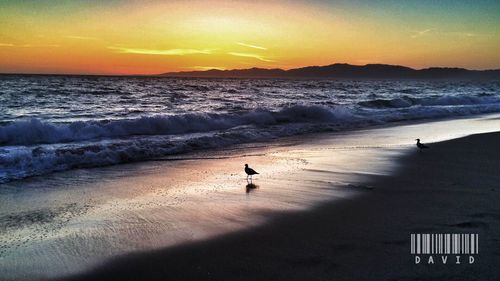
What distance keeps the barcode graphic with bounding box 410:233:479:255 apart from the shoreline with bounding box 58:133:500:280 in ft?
0.31

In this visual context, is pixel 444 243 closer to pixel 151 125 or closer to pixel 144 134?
pixel 144 134

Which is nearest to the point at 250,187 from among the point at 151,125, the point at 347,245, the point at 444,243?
the point at 347,245

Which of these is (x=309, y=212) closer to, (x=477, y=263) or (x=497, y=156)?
(x=477, y=263)

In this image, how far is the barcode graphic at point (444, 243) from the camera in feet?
15.3

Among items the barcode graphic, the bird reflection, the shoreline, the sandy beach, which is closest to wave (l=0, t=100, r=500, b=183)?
the sandy beach

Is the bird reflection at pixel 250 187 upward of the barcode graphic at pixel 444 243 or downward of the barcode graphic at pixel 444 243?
downward

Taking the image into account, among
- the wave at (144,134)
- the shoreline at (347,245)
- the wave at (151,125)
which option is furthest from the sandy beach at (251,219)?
the wave at (151,125)

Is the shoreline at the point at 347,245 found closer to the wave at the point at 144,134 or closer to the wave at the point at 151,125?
the wave at the point at 144,134

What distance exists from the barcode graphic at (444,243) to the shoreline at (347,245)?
0.09 m

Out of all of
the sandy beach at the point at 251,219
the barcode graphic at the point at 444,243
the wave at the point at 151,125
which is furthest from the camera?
the wave at the point at 151,125

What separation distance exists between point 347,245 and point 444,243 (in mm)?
1184

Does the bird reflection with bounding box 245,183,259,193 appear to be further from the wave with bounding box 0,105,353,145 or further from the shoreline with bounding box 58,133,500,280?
the wave with bounding box 0,105,353,145

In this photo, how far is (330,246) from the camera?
4.83 m

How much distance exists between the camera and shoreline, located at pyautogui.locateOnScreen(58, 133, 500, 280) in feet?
13.8
